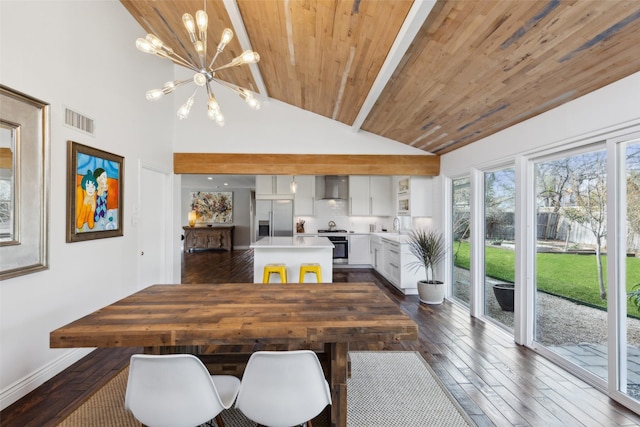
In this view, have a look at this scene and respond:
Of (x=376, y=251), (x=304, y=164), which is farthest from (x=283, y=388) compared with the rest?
(x=376, y=251)

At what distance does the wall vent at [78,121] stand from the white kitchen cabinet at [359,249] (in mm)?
5156

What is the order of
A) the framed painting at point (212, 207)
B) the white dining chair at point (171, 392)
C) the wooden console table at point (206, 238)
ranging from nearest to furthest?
the white dining chair at point (171, 392) → the wooden console table at point (206, 238) → the framed painting at point (212, 207)

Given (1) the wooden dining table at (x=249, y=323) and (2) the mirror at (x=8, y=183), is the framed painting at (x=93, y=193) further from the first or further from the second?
(1) the wooden dining table at (x=249, y=323)

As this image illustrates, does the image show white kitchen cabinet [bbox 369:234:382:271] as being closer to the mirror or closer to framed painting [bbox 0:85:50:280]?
framed painting [bbox 0:85:50:280]

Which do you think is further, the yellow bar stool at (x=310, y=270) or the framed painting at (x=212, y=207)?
the framed painting at (x=212, y=207)

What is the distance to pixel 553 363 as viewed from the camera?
8.54 ft

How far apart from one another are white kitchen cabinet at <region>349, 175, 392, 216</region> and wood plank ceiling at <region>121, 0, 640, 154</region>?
282cm

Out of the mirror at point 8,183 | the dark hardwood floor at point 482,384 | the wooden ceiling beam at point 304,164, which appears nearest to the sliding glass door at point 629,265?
the dark hardwood floor at point 482,384

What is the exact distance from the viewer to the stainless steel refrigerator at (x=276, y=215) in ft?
23.2

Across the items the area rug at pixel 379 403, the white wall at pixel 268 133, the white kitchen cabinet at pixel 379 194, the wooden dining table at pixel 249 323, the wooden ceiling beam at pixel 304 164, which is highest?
the white wall at pixel 268 133

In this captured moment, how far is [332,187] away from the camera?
6887mm

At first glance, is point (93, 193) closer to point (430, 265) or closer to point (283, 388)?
point (283, 388)

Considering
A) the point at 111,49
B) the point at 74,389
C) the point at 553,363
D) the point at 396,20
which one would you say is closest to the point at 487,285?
the point at 553,363

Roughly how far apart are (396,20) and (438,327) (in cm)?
316
